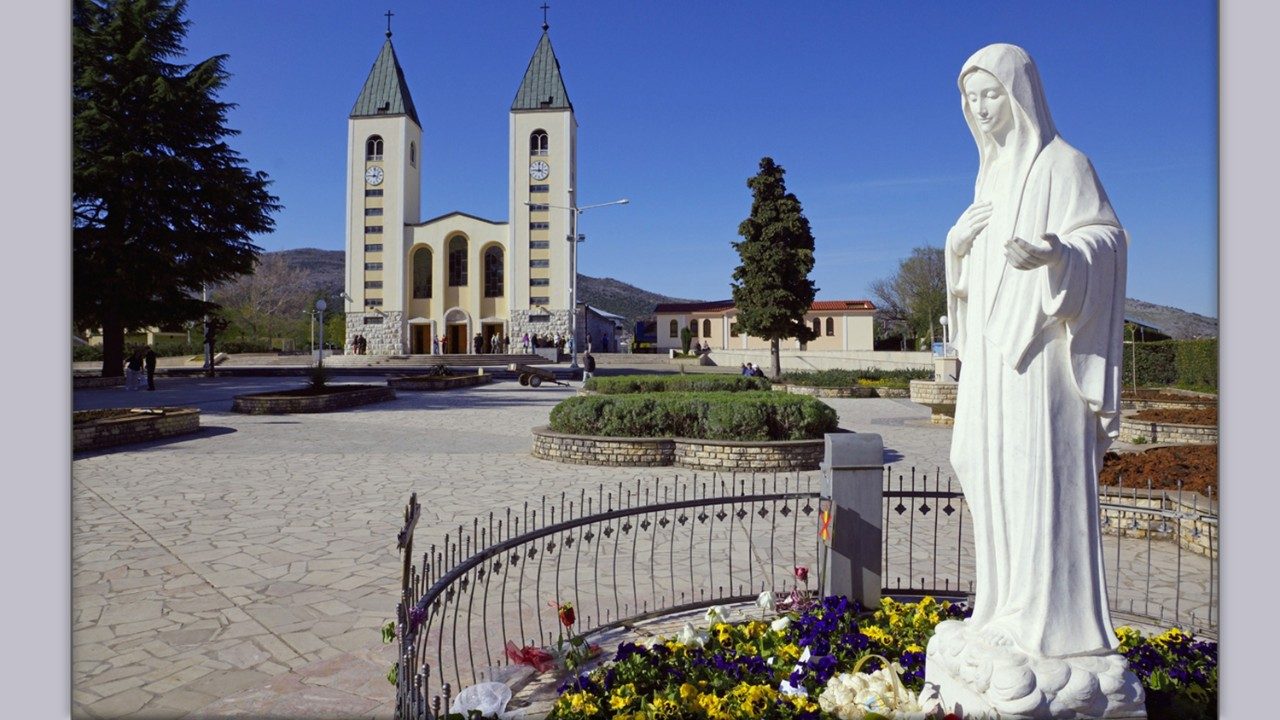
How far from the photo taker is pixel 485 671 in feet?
11.9

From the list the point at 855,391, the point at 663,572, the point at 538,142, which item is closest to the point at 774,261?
the point at 855,391

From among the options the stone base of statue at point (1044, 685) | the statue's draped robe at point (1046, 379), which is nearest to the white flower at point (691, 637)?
the stone base of statue at point (1044, 685)

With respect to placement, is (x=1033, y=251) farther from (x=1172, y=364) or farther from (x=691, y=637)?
A: (x=1172, y=364)

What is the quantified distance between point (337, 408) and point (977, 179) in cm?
1779

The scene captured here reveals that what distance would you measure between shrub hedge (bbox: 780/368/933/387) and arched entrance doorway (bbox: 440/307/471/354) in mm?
28406

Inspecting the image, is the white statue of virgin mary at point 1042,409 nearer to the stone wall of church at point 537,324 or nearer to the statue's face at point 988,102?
the statue's face at point 988,102

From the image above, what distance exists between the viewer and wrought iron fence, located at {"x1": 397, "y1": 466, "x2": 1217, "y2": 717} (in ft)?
11.7

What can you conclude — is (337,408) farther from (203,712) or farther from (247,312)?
(247,312)

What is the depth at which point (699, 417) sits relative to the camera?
10.5 meters

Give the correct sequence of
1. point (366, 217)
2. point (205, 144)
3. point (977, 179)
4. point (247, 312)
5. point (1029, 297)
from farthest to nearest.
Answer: point (247, 312) → point (366, 217) → point (205, 144) → point (977, 179) → point (1029, 297)

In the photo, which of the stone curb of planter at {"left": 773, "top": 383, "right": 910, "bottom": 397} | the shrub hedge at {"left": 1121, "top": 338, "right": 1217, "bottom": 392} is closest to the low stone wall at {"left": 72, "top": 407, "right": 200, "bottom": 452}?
the stone curb of planter at {"left": 773, "top": 383, "right": 910, "bottom": 397}

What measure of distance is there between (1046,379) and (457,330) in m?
50.3

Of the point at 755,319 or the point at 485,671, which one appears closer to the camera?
the point at 485,671

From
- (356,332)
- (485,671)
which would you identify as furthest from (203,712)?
(356,332)
